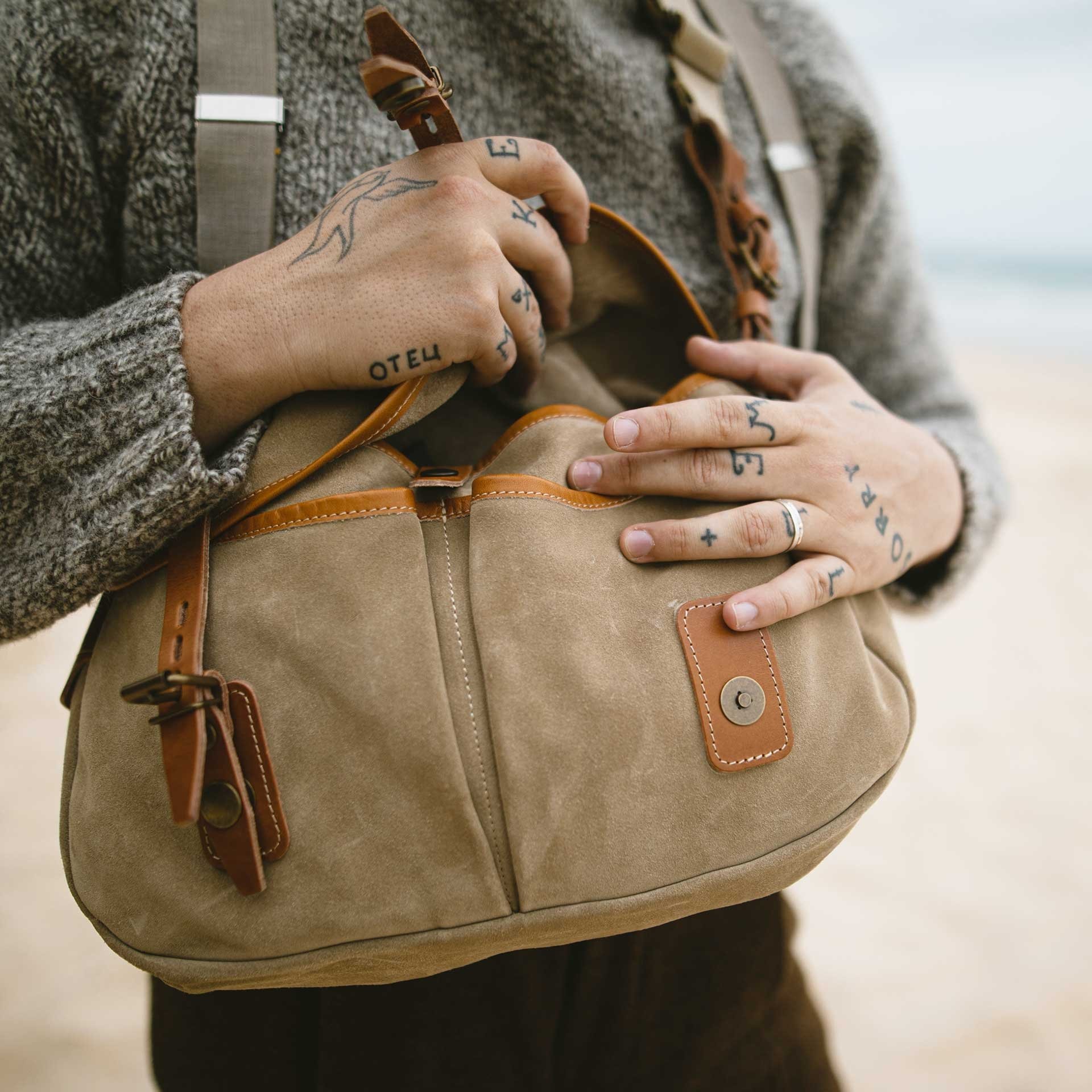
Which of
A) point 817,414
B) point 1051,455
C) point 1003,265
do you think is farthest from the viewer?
point 1003,265

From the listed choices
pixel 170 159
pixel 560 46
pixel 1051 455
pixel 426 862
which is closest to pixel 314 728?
pixel 426 862

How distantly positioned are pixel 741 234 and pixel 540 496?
0.47 m

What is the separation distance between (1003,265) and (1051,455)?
13.5 metres

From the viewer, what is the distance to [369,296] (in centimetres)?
63

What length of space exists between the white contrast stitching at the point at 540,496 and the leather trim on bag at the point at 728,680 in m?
0.12

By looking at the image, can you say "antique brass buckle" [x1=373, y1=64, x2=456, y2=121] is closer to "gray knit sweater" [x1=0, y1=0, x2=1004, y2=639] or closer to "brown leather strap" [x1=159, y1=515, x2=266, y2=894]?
"gray knit sweater" [x1=0, y1=0, x2=1004, y2=639]

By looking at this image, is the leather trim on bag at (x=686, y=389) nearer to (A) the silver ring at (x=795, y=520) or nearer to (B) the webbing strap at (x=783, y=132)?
(A) the silver ring at (x=795, y=520)

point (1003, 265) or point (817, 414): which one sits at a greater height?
point (817, 414)

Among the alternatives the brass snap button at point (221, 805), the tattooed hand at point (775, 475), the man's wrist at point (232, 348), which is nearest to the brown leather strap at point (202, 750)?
the brass snap button at point (221, 805)

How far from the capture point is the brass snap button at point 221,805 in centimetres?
58

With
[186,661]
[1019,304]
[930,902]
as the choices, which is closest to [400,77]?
[186,661]

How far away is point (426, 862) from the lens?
0.61m

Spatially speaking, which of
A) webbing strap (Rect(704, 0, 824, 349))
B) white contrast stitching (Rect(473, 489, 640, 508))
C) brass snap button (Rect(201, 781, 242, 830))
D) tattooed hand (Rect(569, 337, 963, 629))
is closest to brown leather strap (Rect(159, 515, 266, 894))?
brass snap button (Rect(201, 781, 242, 830))

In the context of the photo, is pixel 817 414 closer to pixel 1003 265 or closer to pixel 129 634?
pixel 129 634
